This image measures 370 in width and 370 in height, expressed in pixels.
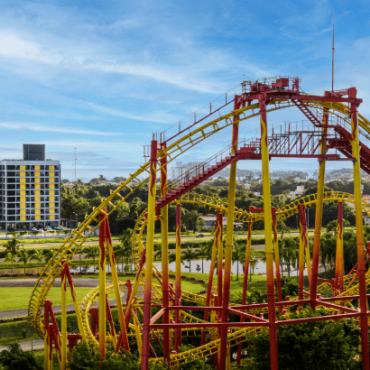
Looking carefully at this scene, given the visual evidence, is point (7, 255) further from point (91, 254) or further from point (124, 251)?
point (124, 251)

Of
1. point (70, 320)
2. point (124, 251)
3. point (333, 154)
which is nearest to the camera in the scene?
point (333, 154)

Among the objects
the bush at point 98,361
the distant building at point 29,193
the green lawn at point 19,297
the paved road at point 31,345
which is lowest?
the paved road at point 31,345

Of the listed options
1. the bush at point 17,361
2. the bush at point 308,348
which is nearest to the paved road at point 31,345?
the bush at point 17,361

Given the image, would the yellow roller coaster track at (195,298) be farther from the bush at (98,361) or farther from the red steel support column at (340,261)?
the bush at (98,361)

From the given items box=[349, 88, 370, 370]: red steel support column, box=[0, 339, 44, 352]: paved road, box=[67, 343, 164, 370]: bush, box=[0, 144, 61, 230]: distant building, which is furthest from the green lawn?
box=[0, 144, 61, 230]: distant building

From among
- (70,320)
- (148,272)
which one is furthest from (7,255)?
(148,272)

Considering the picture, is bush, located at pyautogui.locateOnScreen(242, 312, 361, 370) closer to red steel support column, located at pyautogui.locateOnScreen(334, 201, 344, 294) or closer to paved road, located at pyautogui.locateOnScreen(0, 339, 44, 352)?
red steel support column, located at pyautogui.locateOnScreen(334, 201, 344, 294)
